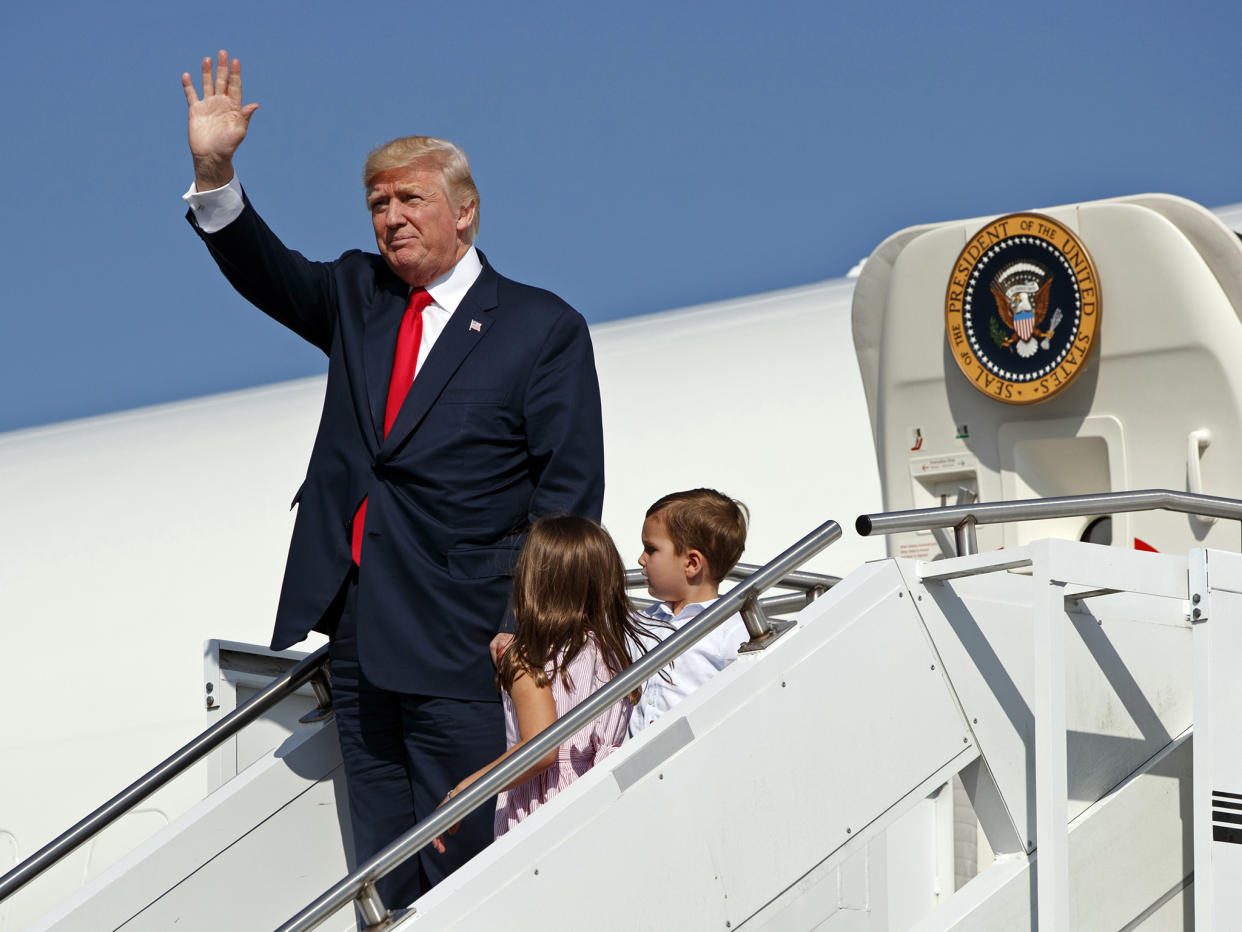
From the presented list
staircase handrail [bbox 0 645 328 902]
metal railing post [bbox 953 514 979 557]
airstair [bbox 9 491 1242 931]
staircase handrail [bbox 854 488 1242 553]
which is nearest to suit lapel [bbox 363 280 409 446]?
staircase handrail [bbox 0 645 328 902]

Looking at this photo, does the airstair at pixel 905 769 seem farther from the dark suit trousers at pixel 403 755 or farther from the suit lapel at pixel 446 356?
the suit lapel at pixel 446 356

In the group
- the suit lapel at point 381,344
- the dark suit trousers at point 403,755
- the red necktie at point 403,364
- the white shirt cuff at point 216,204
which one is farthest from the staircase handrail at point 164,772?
the white shirt cuff at point 216,204

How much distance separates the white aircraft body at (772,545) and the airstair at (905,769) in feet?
0.04

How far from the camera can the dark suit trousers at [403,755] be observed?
3.46m

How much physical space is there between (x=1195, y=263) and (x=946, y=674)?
286cm

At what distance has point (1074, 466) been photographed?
5949 mm

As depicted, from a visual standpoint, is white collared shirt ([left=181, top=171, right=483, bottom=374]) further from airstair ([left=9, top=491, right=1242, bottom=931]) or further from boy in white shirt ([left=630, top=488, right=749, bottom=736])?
airstair ([left=9, top=491, right=1242, bottom=931])

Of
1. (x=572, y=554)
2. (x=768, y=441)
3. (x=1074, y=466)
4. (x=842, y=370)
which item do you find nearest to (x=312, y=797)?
(x=572, y=554)

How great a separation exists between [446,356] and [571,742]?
97cm

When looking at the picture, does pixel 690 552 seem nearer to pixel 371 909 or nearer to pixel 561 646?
pixel 561 646

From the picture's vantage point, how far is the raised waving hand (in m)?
3.48

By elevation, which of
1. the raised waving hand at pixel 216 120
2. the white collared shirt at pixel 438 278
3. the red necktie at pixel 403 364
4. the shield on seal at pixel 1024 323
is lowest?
the shield on seal at pixel 1024 323

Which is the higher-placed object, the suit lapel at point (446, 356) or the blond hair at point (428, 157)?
the blond hair at point (428, 157)

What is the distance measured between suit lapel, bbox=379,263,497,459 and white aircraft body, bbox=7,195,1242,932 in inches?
41.2
